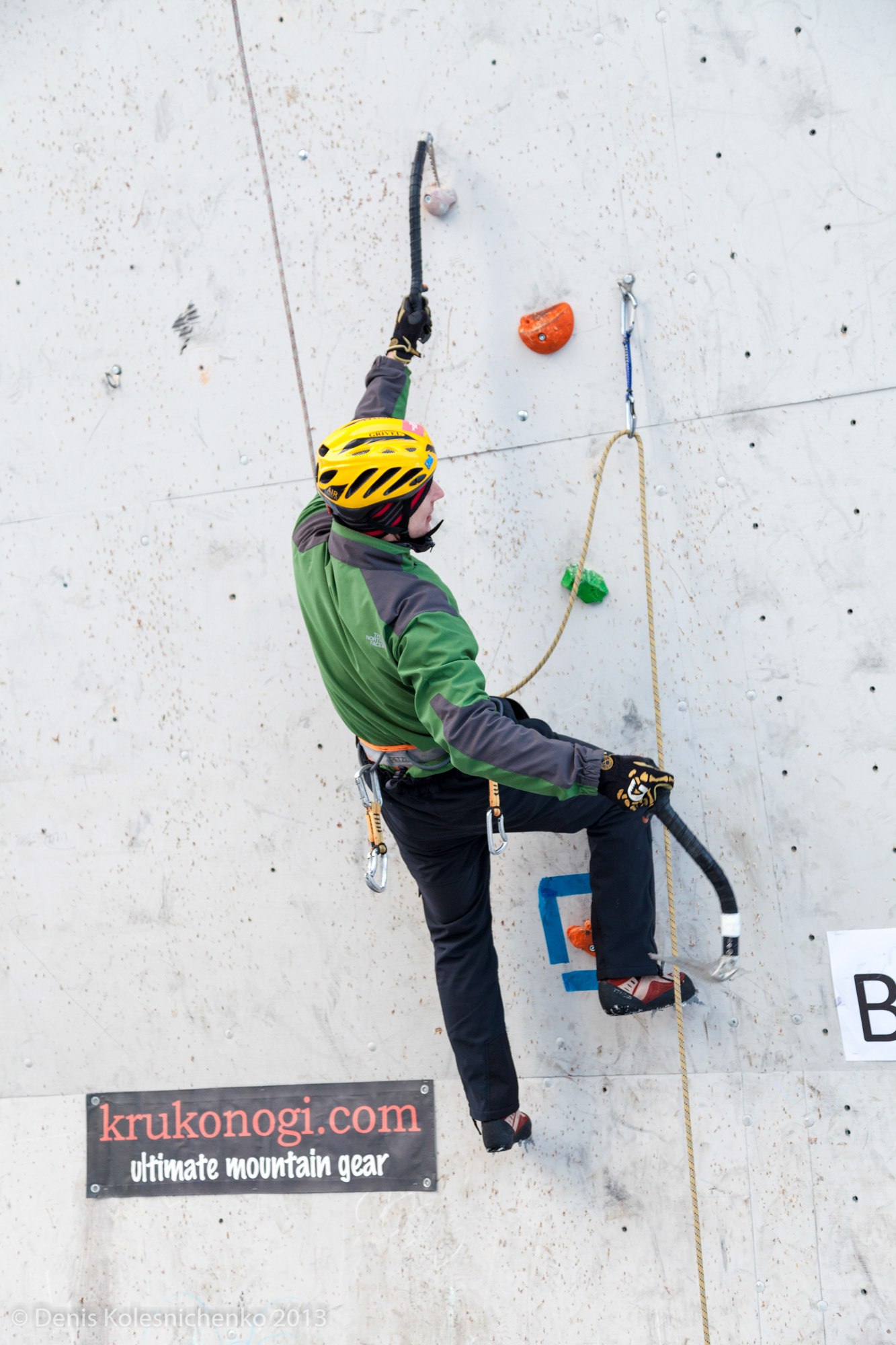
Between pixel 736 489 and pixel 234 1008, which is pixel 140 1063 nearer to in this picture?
pixel 234 1008

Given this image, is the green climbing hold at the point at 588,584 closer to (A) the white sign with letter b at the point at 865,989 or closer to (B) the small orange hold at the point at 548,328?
Answer: (B) the small orange hold at the point at 548,328

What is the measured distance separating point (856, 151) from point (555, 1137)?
2.33 meters

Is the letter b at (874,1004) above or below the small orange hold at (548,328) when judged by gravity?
below

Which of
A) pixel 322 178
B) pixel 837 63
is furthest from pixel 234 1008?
pixel 837 63

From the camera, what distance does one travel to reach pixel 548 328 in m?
2.45

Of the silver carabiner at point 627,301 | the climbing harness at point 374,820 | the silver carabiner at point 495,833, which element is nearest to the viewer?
the silver carabiner at point 495,833

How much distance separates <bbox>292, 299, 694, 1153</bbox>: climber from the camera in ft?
6.06

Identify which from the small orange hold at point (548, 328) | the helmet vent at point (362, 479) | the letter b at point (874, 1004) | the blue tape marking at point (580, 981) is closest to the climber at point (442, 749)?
the helmet vent at point (362, 479)

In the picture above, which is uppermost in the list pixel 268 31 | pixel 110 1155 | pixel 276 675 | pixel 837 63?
pixel 268 31

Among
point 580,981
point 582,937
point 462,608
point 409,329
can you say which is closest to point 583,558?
point 462,608

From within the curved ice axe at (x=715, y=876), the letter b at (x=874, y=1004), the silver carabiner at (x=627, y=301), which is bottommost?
the letter b at (x=874, y=1004)

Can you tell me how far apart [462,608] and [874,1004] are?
4.25ft

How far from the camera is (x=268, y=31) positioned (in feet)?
8.43

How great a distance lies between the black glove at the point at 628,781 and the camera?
1.88 m
